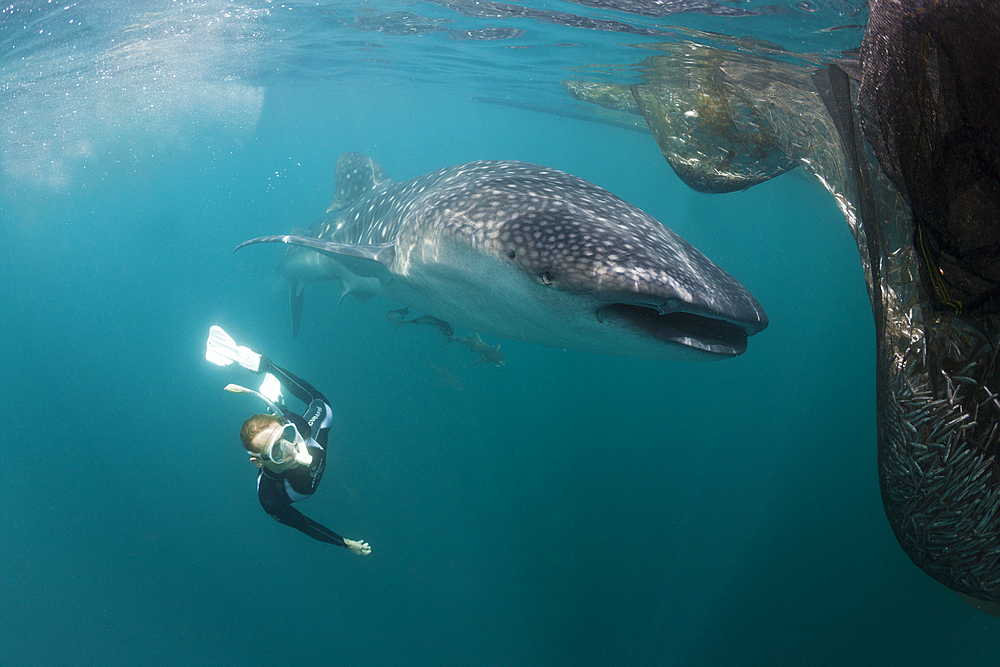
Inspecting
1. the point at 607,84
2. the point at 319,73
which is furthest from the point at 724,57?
the point at 319,73

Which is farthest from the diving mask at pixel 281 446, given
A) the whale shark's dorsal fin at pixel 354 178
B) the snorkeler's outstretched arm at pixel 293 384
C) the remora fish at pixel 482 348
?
the whale shark's dorsal fin at pixel 354 178

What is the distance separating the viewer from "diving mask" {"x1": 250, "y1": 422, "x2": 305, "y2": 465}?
4.27m

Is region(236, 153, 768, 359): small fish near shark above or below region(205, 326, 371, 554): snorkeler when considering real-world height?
above

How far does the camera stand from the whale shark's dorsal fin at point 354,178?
878 cm

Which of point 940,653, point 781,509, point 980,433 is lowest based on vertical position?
point 940,653

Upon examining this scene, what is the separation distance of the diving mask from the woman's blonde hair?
10 centimetres

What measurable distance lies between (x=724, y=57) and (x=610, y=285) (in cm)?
895

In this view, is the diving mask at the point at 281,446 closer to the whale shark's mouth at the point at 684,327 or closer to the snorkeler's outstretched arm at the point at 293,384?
the snorkeler's outstretched arm at the point at 293,384

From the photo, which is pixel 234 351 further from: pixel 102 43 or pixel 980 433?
pixel 102 43

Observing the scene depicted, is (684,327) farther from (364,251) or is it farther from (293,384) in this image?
(293,384)

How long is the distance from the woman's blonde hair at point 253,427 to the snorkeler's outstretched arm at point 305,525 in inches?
34.3

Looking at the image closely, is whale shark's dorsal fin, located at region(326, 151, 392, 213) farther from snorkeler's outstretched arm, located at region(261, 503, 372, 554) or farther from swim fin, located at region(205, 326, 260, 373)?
snorkeler's outstretched arm, located at region(261, 503, 372, 554)

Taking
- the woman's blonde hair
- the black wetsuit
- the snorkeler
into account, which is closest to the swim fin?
the snorkeler

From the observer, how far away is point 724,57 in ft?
29.7
